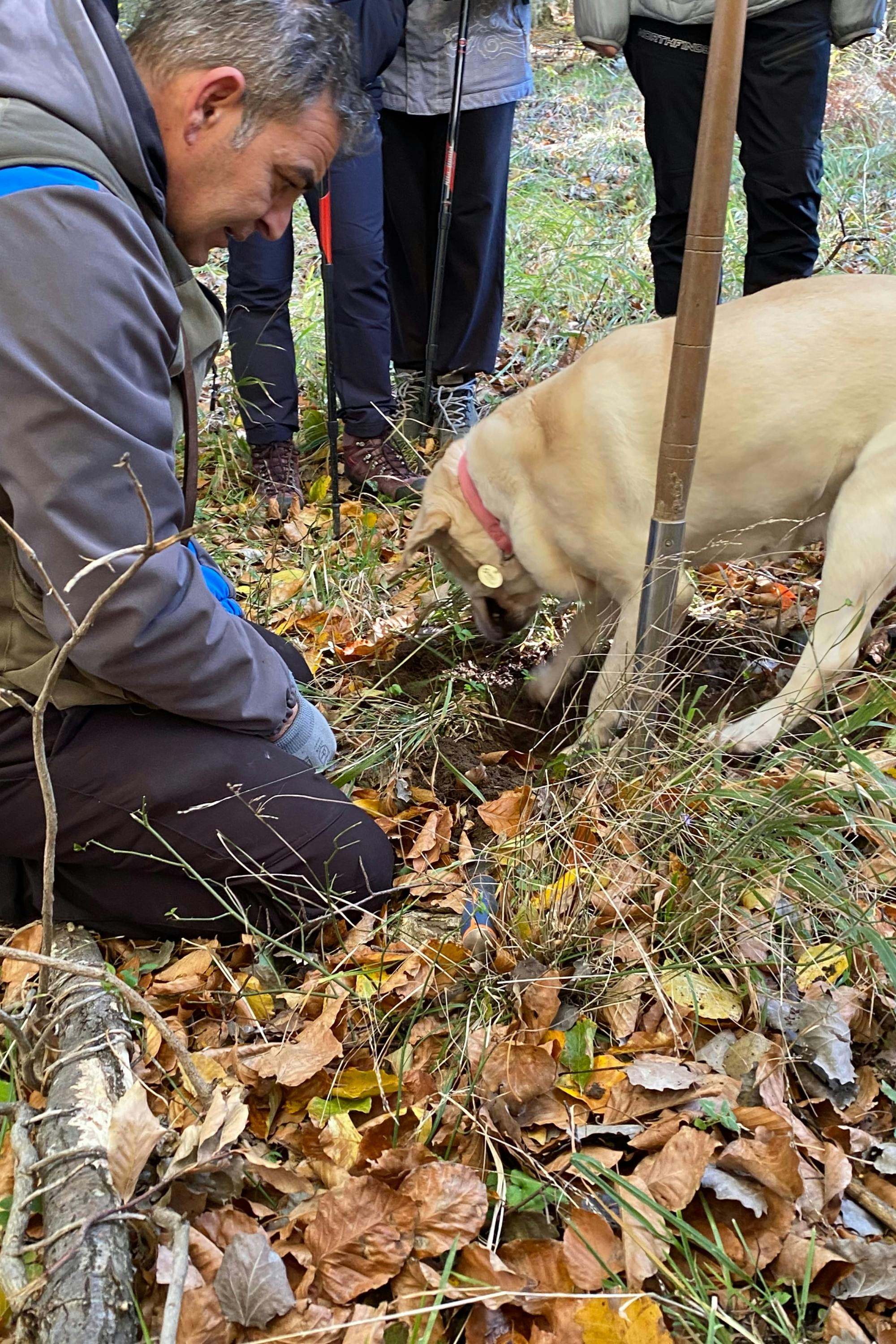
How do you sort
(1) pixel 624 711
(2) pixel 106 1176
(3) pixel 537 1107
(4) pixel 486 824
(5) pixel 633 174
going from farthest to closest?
(5) pixel 633 174 < (4) pixel 486 824 < (1) pixel 624 711 < (3) pixel 537 1107 < (2) pixel 106 1176

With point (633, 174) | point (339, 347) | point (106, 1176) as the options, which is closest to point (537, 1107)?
point (106, 1176)

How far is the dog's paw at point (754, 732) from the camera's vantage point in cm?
265

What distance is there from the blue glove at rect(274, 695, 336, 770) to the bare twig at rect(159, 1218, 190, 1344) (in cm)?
120

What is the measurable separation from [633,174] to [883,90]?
3.01 meters

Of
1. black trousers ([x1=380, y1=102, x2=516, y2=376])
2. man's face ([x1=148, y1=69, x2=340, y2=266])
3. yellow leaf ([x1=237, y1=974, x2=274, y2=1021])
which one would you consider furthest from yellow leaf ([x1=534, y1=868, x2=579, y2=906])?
black trousers ([x1=380, y1=102, x2=516, y2=376])

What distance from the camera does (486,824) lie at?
274cm

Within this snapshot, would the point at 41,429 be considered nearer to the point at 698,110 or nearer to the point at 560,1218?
the point at 560,1218

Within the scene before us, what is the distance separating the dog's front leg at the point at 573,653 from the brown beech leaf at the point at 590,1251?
72.8 inches

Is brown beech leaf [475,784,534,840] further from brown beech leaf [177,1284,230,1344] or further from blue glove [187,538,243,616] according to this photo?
brown beech leaf [177,1284,230,1344]

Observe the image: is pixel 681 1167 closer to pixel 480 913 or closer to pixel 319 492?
pixel 480 913

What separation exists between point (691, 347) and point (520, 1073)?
5.18 feet

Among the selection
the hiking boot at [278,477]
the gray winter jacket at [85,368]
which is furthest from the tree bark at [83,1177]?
the hiking boot at [278,477]

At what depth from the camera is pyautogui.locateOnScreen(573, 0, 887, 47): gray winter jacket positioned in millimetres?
3613

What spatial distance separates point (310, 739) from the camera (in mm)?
2730
